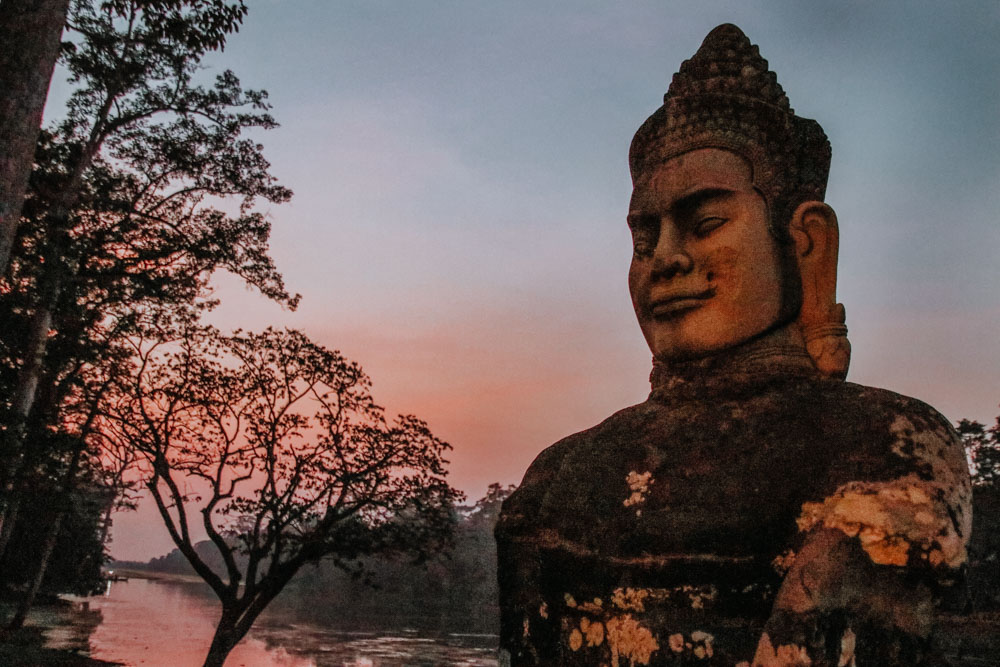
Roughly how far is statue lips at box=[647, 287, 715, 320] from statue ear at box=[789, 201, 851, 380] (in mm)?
368

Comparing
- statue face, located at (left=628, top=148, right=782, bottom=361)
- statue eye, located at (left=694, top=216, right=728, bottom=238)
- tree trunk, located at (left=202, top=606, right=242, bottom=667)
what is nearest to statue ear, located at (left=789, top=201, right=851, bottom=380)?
statue face, located at (left=628, top=148, right=782, bottom=361)

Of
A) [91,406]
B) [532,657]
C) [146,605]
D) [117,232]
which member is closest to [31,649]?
[91,406]

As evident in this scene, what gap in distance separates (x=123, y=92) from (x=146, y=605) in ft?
114

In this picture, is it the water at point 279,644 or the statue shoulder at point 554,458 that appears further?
the water at point 279,644

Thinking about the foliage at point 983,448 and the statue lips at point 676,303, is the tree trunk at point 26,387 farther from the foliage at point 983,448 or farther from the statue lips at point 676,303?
the foliage at point 983,448

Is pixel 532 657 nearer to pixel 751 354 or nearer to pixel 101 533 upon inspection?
pixel 751 354

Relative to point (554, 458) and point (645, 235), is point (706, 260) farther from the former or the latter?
point (554, 458)

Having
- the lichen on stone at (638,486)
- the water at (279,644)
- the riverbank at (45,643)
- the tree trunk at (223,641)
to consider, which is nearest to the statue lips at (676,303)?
the lichen on stone at (638,486)

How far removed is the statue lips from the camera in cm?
273

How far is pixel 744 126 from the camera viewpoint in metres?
2.87

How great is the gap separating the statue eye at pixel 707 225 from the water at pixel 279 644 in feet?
58.8

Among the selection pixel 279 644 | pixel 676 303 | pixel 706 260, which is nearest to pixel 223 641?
pixel 279 644

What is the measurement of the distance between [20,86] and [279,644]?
21615mm

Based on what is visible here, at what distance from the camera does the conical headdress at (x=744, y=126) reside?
2834 mm
